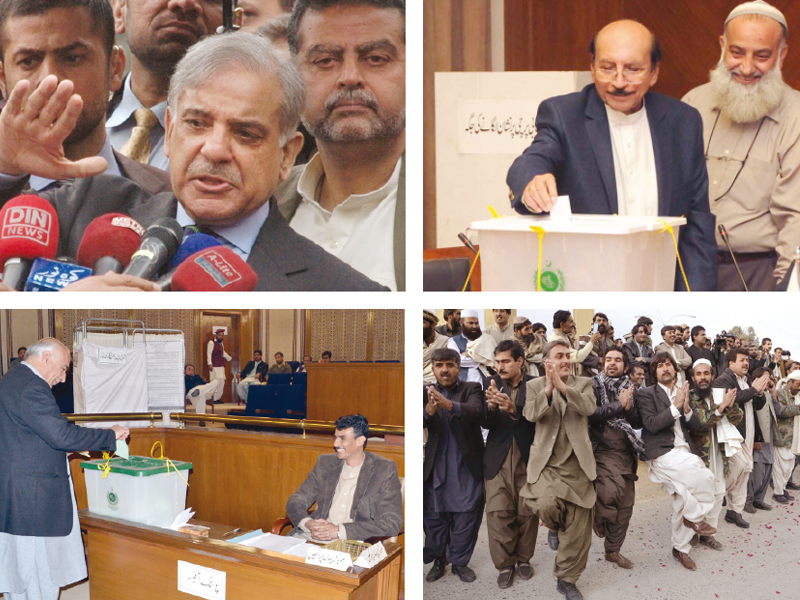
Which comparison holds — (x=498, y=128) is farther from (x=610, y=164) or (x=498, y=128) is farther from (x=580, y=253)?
(x=580, y=253)

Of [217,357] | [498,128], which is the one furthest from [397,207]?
[217,357]

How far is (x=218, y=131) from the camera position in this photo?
1933 mm

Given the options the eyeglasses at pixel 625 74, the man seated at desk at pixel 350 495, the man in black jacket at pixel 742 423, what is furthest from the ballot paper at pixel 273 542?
the eyeglasses at pixel 625 74

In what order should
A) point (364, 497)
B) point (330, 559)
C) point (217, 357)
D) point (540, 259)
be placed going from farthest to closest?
point (217, 357) → point (364, 497) → point (540, 259) → point (330, 559)

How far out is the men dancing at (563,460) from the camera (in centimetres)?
196

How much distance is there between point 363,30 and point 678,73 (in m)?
0.92

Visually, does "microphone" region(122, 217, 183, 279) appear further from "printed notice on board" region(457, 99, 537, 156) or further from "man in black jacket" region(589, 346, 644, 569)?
"man in black jacket" region(589, 346, 644, 569)

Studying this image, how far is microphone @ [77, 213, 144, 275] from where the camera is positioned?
1.93 meters

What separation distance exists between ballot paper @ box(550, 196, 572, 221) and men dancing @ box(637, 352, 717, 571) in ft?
1.67

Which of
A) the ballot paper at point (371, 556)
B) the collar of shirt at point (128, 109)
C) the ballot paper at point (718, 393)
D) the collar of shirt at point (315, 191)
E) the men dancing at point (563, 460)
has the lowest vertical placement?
the ballot paper at point (371, 556)

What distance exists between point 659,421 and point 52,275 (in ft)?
6.14

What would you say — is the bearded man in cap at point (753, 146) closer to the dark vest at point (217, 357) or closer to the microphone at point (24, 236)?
the microphone at point (24, 236)

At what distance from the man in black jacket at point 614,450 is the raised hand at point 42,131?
1671mm

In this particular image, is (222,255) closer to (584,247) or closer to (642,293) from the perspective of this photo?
(584,247)
